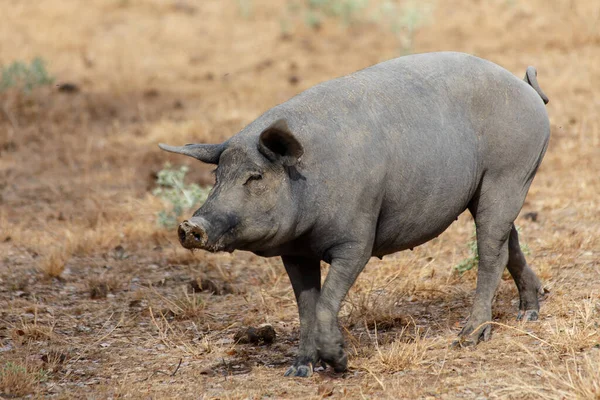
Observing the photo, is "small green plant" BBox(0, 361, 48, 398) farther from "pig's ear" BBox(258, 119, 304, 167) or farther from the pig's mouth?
"pig's ear" BBox(258, 119, 304, 167)

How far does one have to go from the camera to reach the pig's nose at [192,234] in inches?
170

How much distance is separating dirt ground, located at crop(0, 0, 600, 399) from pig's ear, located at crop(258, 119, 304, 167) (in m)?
1.28

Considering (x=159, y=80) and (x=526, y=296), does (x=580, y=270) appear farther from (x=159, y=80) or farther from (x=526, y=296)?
(x=159, y=80)

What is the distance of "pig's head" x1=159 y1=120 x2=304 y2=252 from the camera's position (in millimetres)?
4527

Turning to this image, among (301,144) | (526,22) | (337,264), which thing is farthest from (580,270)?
(526,22)

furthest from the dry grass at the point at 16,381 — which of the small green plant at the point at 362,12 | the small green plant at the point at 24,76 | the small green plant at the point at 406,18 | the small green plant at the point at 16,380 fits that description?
the small green plant at the point at 362,12

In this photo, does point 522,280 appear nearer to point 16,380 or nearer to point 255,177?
point 255,177

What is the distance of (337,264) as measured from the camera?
16.1 feet

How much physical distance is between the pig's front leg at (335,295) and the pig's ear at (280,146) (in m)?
0.62

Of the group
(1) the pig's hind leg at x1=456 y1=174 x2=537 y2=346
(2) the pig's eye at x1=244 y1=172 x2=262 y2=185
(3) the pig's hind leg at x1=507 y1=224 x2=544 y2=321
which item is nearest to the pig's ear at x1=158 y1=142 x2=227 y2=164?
(2) the pig's eye at x1=244 y1=172 x2=262 y2=185

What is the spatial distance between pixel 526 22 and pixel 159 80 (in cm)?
665

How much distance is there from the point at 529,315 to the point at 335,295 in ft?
5.59

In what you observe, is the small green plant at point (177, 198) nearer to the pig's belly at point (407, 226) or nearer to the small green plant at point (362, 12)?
the pig's belly at point (407, 226)

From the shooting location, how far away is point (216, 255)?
799 centimetres
